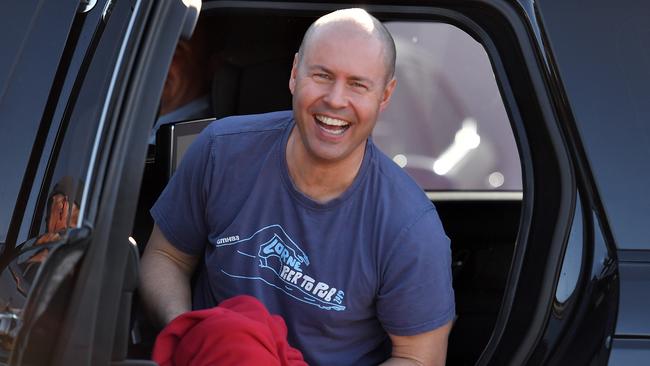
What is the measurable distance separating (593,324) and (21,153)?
1.03 m

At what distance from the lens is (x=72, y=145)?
1631mm

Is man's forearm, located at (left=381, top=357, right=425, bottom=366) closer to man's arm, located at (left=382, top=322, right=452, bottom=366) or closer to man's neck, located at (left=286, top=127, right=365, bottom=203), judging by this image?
man's arm, located at (left=382, top=322, right=452, bottom=366)

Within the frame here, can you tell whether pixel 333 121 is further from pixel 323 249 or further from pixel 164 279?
pixel 164 279

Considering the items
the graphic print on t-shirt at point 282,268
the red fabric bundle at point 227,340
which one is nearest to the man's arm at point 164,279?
the graphic print on t-shirt at point 282,268

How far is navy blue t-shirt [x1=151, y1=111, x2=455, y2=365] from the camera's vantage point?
7.02 ft

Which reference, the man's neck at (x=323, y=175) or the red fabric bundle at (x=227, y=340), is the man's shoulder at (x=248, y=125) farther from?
the red fabric bundle at (x=227, y=340)

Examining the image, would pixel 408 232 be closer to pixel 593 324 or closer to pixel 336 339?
pixel 336 339

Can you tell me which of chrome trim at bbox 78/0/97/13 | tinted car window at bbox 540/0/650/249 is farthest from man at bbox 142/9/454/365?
chrome trim at bbox 78/0/97/13

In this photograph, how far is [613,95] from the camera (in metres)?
1.84

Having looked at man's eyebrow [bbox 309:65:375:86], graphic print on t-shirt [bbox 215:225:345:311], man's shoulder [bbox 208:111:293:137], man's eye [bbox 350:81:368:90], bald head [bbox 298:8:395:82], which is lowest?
graphic print on t-shirt [bbox 215:225:345:311]

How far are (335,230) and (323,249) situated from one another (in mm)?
49

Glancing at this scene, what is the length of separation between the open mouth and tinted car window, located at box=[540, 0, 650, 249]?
485mm

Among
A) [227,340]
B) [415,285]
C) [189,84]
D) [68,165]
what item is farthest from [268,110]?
[68,165]

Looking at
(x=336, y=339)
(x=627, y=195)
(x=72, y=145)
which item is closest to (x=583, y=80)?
(x=627, y=195)
